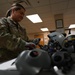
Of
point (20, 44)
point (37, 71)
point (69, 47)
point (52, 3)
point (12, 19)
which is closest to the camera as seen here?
point (37, 71)

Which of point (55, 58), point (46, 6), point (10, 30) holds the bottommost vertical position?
point (55, 58)

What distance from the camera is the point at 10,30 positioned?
129 cm

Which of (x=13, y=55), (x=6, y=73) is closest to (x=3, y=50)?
(x=13, y=55)

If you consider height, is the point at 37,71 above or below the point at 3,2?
below

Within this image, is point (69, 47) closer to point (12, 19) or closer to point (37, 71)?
point (37, 71)

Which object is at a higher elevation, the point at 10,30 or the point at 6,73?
the point at 10,30

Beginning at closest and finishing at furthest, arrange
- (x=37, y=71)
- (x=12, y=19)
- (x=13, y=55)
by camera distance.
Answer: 1. (x=37, y=71)
2. (x=13, y=55)
3. (x=12, y=19)

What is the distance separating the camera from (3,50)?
1.25m

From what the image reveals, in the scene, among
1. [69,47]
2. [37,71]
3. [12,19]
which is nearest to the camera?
[37,71]

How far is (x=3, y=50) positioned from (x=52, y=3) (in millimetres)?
3099

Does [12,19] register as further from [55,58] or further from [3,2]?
[3,2]

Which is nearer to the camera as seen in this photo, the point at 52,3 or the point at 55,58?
the point at 55,58

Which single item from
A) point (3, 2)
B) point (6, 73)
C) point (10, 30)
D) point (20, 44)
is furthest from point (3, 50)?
point (3, 2)

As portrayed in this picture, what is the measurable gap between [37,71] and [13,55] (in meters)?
0.74
